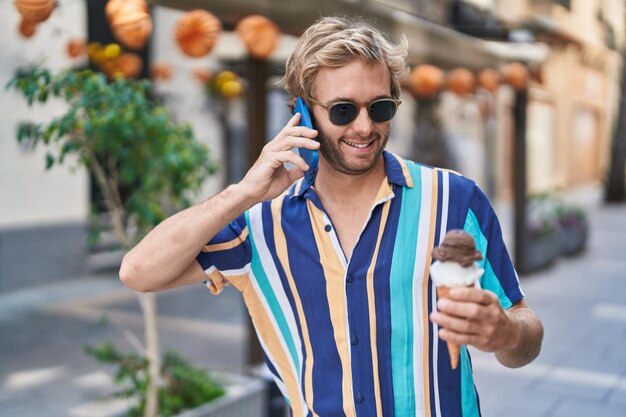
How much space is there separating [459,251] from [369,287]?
425 mm

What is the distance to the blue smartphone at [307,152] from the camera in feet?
6.49

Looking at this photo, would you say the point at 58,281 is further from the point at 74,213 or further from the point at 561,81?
the point at 561,81

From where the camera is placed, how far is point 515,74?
9.79 m

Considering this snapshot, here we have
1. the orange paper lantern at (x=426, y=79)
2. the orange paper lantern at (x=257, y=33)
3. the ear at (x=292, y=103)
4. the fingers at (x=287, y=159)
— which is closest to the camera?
the fingers at (x=287, y=159)

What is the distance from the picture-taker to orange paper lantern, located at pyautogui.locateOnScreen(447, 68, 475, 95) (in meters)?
8.84

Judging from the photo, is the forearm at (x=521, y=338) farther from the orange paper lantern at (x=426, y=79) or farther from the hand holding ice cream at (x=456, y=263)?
the orange paper lantern at (x=426, y=79)

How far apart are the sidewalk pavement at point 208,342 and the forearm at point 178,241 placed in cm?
259

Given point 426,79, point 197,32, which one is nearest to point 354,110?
point 197,32

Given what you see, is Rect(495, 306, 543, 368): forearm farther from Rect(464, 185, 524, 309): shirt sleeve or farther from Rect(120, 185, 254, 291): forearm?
Rect(120, 185, 254, 291): forearm

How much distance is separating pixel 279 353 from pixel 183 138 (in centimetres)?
259

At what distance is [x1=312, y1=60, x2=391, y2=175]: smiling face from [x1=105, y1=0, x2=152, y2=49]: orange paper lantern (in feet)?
7.63

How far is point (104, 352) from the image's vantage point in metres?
4.37

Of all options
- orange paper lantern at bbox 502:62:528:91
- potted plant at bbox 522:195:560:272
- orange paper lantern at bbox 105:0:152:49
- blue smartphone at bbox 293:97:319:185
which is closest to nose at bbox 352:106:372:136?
blue smartphone at bbox 293:97:319:185

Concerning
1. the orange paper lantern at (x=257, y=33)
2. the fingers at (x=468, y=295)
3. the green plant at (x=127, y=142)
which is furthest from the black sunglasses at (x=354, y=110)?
the orange paper lantern at (x=257, y=33)
